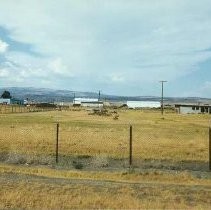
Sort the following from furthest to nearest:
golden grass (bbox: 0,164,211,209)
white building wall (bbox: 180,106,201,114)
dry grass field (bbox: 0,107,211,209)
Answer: white building wall (bbox: 180,106,201,114) < dry grass field (bbox: 0,107,211,209) < golden grass (bbox: 0,164,211,209)

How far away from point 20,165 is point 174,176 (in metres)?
6.04

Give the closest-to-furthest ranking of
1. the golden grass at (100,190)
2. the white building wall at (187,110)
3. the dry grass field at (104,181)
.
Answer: the golden grass at (100,190), the dry grass field at (104,181), the white building wall at (187,110)

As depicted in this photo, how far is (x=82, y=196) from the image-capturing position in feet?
42.7

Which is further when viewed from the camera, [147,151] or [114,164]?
[147,151]

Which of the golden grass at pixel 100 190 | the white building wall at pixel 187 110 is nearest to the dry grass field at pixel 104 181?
the golden grass at pixel 100 190

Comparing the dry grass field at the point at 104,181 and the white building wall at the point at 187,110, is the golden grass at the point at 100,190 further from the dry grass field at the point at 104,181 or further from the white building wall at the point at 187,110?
the white building wall at the point at 187,110

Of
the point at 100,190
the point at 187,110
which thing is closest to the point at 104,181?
the point at 100,190

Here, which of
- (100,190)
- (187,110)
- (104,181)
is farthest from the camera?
(187,110)

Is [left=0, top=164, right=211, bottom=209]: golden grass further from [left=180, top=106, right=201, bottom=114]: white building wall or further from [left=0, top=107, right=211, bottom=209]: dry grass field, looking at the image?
[left=180, top=106, right=201, bottom=114]: white building wall

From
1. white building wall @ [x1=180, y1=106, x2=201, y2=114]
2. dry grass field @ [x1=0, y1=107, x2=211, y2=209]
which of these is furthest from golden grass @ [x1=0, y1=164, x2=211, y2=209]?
white building wall @ [x1=180, y1=106, x2=201, y2=114]

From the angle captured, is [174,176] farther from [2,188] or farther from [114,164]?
[2,188]

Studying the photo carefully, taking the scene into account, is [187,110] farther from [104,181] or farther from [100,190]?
[100,190]

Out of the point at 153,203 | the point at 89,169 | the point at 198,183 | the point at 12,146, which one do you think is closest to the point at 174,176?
the point at 198,183

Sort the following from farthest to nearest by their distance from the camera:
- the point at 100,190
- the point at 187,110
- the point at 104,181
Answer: the point at 187,110 < the point at 104,181 < the point at 100,190
